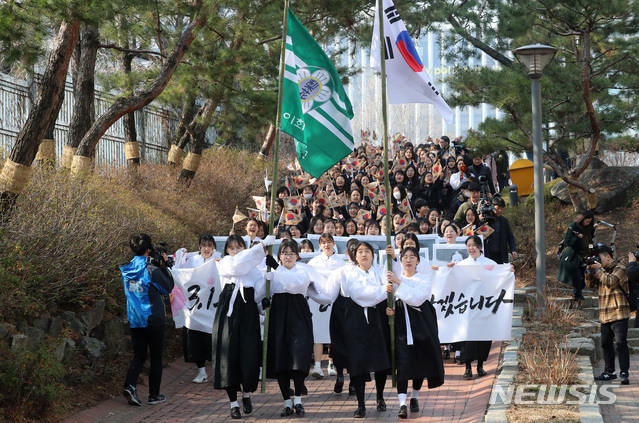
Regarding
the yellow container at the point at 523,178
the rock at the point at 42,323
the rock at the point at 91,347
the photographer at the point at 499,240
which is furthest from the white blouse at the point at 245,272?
the yellow container at the point at 523,178

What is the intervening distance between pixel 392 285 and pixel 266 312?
4.41 ft

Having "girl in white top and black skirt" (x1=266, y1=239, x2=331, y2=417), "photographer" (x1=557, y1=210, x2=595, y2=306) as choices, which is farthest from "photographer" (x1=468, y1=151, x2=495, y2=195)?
"girl in white top and black skirt" (x1=266, y1=239, x2=331, y2=417)

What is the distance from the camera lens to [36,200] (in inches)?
380

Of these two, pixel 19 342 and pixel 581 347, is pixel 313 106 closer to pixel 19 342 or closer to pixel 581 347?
pixel 19 342

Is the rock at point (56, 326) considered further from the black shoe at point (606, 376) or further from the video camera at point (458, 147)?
Result: the video camera at point (458, 147)

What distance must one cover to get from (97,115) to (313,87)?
1432cm

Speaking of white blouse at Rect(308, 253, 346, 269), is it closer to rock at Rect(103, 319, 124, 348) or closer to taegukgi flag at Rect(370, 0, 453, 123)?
taegukgi flag at Rect(370, 0, 453, 123)

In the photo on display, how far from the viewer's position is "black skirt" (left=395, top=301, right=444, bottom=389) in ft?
25.0

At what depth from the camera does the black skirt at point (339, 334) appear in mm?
7855

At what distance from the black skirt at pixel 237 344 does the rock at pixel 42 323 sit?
1.82 m

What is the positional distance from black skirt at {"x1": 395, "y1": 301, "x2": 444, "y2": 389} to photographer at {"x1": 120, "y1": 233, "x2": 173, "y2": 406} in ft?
8.47

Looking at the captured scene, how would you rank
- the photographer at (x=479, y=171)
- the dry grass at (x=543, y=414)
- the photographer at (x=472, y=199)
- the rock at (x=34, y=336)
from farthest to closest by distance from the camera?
1. the photographer at (x=479, y=171)
2. the photographer at (x=472, y=199)
3. the rock at (x=34, y=336)
4. the dry grass at (x=543, y=414)

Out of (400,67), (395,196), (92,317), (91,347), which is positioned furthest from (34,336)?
(395,196)

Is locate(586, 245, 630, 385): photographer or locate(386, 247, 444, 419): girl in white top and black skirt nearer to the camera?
locate(386, 247, 444, 419): girl in white top and black skirt
